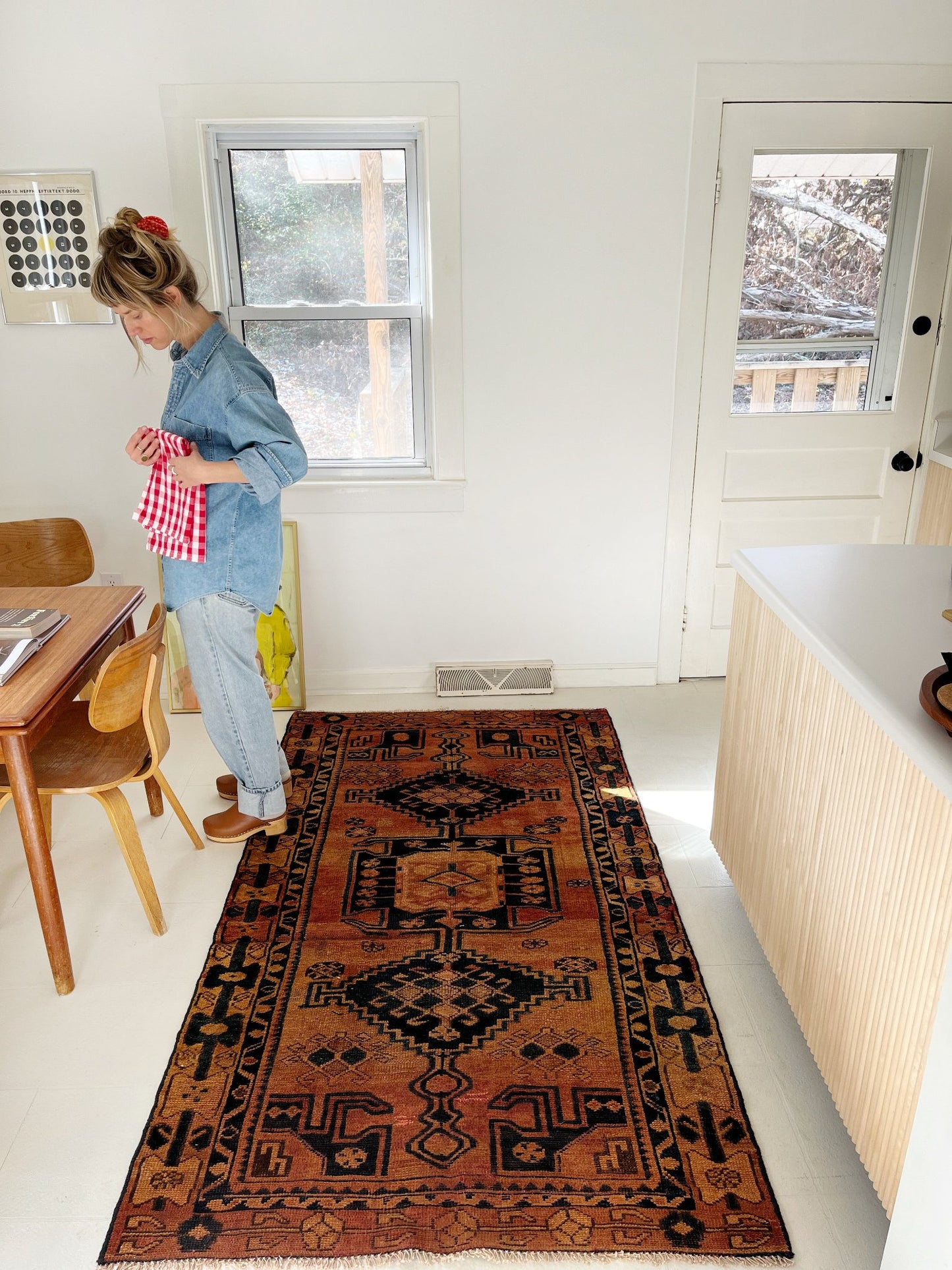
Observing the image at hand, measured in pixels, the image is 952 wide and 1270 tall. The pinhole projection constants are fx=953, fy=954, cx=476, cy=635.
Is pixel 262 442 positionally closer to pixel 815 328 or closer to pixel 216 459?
pixel 216 459

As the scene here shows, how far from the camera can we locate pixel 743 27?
303 centimetres

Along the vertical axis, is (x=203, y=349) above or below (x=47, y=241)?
below

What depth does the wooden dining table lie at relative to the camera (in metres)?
A: 1.92

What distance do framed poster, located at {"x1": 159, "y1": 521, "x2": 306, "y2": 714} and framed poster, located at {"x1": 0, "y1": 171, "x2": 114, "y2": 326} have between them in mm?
922

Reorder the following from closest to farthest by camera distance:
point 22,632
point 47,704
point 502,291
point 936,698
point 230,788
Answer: point 936,698
point 47,704
point 22,632
point 230,788
point 502,291

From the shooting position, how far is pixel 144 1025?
2090 mm

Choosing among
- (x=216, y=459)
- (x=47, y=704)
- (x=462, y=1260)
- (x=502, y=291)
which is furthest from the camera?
(x=502, y=291)

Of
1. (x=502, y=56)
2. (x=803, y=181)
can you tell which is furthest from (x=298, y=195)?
(x=803, y=181)

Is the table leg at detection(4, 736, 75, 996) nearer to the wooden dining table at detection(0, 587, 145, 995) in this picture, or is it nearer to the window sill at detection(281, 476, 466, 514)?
the wooden dining table at detection(0, 587, 145, 995)

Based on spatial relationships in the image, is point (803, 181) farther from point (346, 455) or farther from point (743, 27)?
point (346, 455)

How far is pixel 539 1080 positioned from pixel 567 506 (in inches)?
83.8

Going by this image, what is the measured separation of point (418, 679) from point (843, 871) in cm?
222

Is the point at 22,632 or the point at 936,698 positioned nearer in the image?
the point at 936,698

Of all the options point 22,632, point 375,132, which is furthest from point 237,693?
point 375,132
